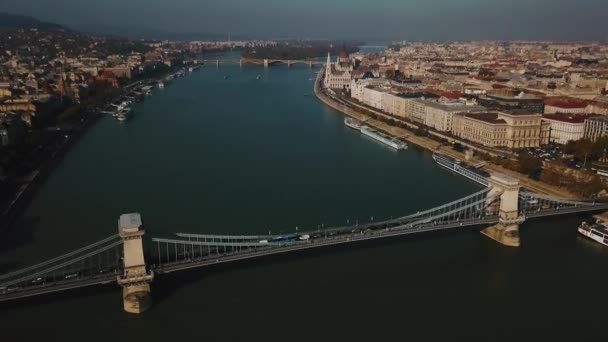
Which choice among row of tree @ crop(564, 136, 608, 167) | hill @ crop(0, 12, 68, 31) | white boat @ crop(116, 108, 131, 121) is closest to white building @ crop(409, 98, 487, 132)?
row of tree @ crop(564, 136, 608, 167)

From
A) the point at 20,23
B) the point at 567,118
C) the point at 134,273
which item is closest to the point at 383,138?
the point at 567,118

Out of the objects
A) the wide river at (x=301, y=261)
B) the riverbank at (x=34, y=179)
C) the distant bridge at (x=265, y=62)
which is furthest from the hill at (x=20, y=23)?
the wide river at (x=301, y=261)

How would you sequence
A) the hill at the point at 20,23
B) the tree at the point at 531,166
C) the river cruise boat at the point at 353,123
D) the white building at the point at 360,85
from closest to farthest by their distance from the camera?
the tree at the point at 531,166
the river cruise boat at the point at 353,123
the white building at the point at 360,85
the hill at the point at 20,23

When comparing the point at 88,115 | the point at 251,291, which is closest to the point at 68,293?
the point at 251,291

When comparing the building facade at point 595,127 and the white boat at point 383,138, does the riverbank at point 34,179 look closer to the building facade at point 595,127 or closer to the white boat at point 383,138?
the white boat at point 383,138

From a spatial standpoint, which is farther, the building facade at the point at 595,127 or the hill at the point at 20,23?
the hill at the point at 20,23

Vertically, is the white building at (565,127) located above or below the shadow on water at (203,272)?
above

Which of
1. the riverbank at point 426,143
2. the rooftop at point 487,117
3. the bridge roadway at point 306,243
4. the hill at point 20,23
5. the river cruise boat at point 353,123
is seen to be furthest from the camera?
the hill at point 20,23

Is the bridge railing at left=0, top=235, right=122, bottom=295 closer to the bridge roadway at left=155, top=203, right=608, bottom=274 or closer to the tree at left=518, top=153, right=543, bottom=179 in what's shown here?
the bridge roadway at left=155, top=203, right=608, bottom=274

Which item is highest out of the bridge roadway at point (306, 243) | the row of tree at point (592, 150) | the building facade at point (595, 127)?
the building facade at point (595, 127)
